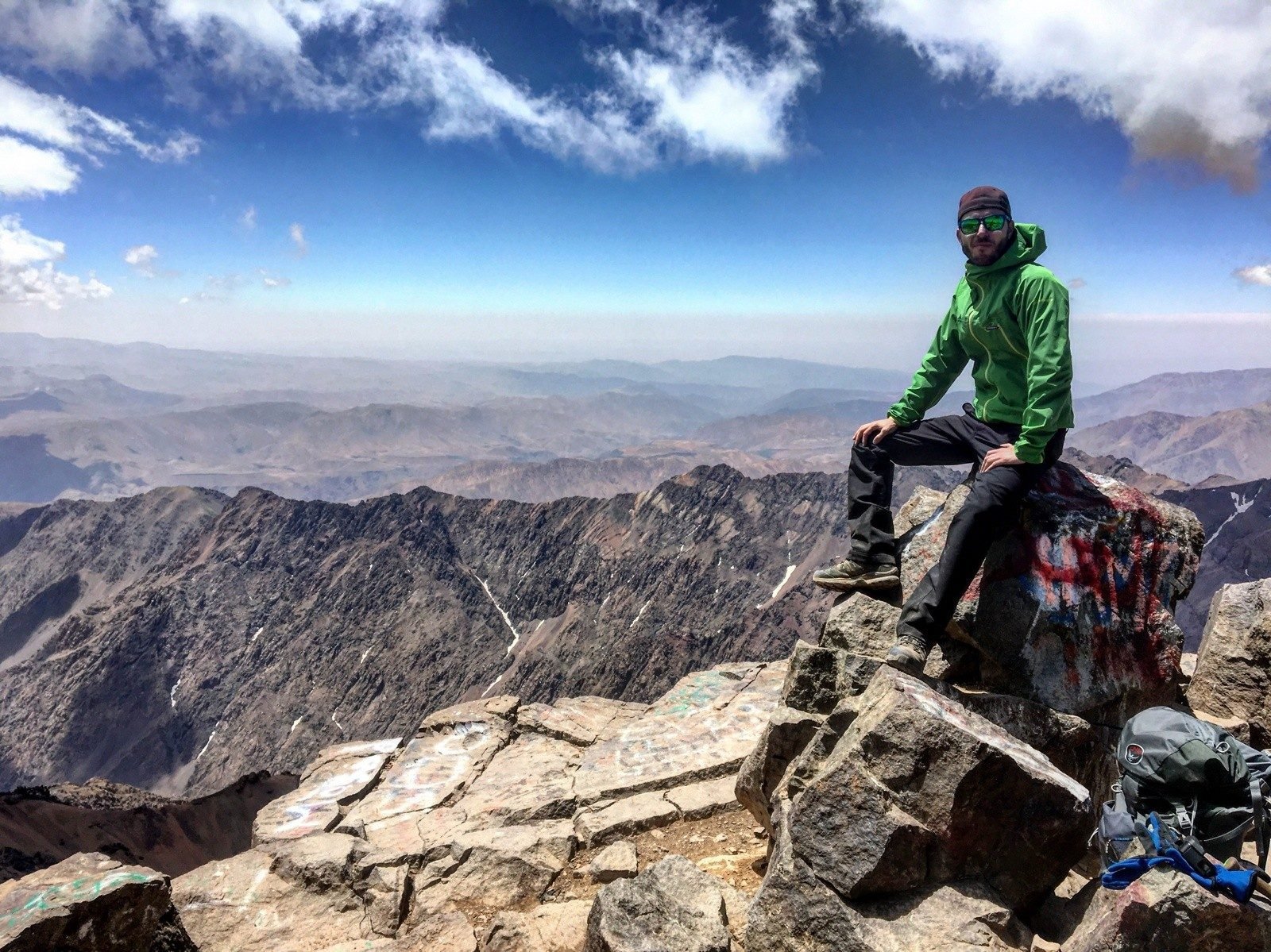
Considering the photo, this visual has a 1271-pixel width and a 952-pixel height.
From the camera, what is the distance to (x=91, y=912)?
5.67 m

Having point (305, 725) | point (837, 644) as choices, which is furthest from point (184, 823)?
point (305, 725)

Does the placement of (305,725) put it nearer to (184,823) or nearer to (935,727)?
(184,823)

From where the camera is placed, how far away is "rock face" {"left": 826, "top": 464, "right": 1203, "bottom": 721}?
6.70 meters

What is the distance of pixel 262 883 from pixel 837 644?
7.41 meters

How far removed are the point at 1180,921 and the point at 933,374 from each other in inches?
213

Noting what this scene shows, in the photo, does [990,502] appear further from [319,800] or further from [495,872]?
[319,800]

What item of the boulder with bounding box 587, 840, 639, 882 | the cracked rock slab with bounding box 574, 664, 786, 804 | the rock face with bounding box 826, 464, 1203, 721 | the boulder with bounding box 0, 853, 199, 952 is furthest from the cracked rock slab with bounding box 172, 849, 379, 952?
the rock face with bounding box 826, 464, 1203, 721

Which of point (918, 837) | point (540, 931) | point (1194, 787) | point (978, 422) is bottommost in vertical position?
point (540, 931)

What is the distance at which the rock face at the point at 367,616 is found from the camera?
404 ft

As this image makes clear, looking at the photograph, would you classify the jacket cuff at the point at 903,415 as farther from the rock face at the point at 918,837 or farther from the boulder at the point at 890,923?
the boulder at the point at 890,923

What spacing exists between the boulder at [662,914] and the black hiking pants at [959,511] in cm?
285

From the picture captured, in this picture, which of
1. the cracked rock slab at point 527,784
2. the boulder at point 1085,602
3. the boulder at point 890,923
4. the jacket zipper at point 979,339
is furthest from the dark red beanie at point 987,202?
the cracked rock slab at point 527,784

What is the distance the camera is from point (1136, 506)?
7.28m

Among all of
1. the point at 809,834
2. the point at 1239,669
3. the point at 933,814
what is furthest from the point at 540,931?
the point at 1239,669
